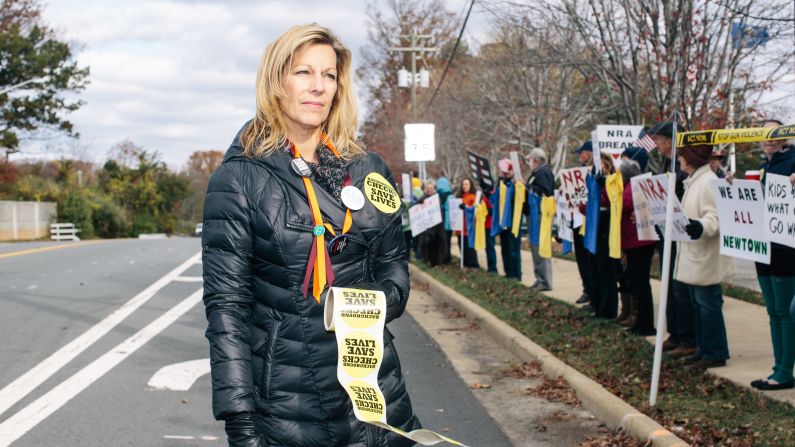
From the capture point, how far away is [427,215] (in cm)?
1877

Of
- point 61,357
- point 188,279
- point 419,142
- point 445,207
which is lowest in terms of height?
point 188,279

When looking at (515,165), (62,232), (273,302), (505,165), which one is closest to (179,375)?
(273,302)

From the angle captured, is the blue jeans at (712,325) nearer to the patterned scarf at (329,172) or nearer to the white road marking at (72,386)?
the white road marking at (72,386)

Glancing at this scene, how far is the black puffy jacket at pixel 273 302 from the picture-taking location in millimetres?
2766

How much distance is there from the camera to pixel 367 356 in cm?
281

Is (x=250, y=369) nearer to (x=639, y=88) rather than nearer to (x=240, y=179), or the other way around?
(x=240, y=179)

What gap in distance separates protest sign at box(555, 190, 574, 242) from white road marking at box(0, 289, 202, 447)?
5.02m

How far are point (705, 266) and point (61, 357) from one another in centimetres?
580

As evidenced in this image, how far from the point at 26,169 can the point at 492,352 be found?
73.7 m

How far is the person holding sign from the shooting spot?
2762 millimetres

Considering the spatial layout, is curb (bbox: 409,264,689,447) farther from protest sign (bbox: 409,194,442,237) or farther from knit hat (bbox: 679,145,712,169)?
protest sign (bbox: 409,194,442,237)

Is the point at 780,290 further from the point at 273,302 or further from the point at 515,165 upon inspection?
the point at 515,165

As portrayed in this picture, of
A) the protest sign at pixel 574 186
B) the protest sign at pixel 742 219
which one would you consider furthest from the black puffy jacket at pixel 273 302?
the protest sign at pixel 574 186

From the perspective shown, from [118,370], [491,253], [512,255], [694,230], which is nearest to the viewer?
[694,230]
